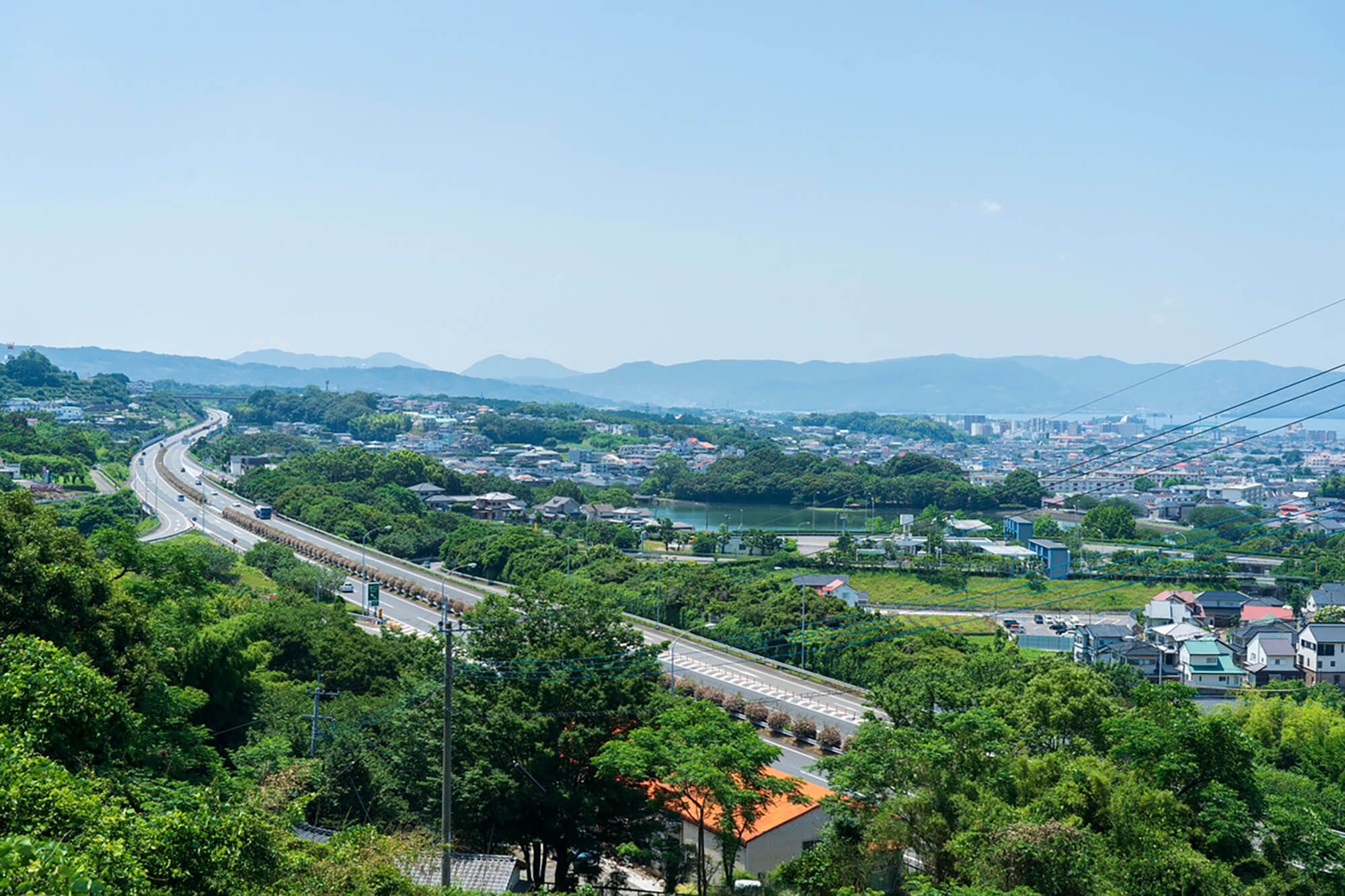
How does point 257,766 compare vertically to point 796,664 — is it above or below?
above

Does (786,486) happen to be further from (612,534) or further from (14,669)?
(14,669)

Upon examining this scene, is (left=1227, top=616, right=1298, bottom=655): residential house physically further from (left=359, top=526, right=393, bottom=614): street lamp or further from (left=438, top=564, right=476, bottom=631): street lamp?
(left=359, top=526, right=393, bottom=614): street lamp

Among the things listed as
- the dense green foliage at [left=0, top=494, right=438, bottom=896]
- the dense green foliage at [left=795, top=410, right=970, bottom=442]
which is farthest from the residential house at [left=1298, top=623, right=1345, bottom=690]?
the dense green foliage at [left=795, top=410, right=970, bottom=442]

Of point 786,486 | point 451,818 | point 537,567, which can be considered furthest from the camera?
point 786,486

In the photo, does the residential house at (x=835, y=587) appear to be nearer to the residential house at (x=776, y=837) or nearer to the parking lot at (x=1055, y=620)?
the parking lot at (x=1055, y=620)

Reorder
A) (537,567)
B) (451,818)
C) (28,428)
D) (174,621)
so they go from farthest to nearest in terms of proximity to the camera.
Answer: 1. (28,428)
2. (537,567)
3. (174,621)
4. (451,818)

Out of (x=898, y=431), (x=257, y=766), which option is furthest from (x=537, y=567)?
(x=898, y=431)
